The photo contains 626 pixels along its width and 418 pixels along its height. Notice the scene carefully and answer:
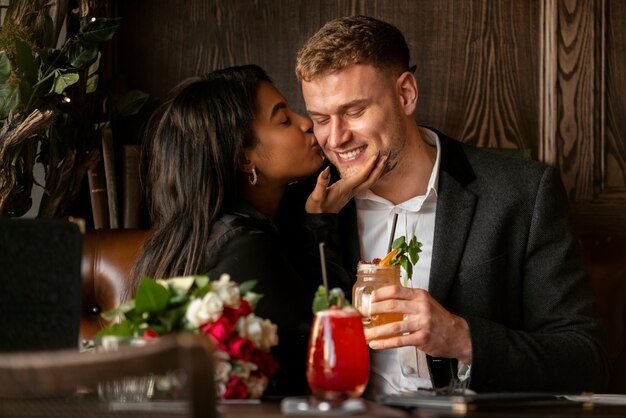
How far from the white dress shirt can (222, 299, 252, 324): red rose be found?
30.6 inches

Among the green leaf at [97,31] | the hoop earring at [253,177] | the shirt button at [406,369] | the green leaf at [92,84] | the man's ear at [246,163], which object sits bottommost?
the shirt button at [406,369]

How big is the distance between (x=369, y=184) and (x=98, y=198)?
2.69 feet

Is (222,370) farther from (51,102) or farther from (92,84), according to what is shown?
(92,84)

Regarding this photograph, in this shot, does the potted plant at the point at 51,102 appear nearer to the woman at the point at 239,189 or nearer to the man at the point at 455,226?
the woman at the point at 239,189

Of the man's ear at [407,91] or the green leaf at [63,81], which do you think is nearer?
the green leaf at [63,81]

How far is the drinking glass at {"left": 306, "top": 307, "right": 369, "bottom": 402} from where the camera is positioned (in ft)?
4.85

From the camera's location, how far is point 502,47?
9.89 feet

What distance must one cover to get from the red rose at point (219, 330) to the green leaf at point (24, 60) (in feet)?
3.83

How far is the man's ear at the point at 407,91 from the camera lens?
2549 millimetres

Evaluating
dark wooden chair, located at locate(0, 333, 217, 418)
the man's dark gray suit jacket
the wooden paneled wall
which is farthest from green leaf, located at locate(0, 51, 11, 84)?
dark wooden chair, located at locate(0, 333, 217, 418)

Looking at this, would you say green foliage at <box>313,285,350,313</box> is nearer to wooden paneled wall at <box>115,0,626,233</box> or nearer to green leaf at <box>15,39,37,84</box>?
green leaf at <box>15,39,37,84</box>

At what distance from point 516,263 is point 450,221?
194mm

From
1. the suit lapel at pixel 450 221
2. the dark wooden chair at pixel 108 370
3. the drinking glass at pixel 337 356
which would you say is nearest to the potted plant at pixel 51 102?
the suit lapel at pixel 450 221

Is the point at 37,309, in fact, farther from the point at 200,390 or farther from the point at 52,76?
the point at 52,76
